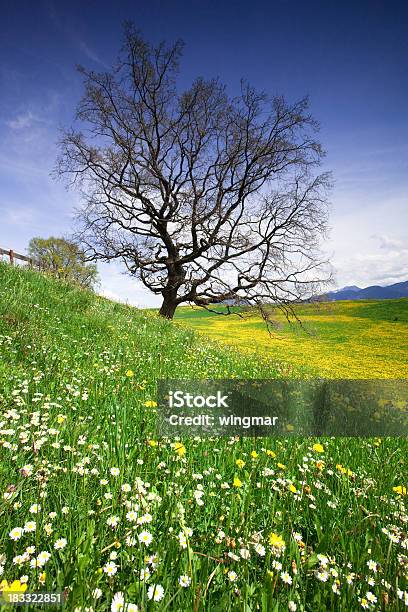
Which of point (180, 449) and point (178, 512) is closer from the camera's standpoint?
point (178, 512)

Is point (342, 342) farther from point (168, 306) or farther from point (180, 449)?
point (180, 449)

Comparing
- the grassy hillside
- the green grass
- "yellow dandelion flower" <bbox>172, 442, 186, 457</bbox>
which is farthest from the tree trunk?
"yellow dandelion flower" <bbox>172, 442, 186, 457</bbox>

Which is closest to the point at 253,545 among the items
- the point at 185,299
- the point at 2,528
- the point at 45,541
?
the point at 45,541

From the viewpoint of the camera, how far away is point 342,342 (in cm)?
2544

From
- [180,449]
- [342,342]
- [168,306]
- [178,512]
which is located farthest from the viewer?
[342,342]

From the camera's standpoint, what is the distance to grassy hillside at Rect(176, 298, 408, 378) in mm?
16422

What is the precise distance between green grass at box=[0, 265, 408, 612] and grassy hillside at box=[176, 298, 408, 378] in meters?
8.79

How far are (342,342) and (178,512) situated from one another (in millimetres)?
25747

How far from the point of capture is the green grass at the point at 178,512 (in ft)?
5.25

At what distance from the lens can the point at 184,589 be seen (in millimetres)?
1640

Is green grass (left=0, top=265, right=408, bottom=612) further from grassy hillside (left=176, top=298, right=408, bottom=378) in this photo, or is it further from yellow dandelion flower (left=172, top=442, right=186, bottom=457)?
grassy hillside (left=176, top=298, right=408, bottom=378)

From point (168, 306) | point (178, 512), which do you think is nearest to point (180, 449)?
point (178, 512)

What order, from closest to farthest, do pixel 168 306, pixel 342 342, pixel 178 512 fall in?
1. pixel 178 512
2. pixel 168 306
3. pixel 342 342

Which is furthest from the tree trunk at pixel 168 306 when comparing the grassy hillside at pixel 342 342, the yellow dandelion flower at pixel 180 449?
the yellow dandelion flower at pixel 180 449
